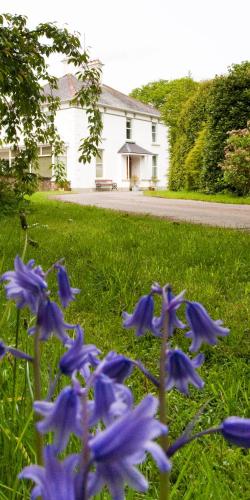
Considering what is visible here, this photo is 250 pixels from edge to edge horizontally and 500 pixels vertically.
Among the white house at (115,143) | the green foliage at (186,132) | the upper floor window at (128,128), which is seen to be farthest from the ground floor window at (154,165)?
the green foliage at (186,132)

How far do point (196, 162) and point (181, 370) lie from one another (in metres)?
21.0

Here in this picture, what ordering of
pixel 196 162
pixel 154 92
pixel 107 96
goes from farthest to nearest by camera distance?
pixel 154 92
pixel 107 96
pixel 196 162

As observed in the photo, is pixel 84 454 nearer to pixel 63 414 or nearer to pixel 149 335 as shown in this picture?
pixel 63 414

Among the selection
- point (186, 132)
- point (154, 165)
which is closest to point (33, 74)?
point (186, 132)

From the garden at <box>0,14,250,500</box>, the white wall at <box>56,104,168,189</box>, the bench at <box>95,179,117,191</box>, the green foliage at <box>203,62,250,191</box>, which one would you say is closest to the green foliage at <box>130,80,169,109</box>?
the white wall at <box>56,104,168,189</box>

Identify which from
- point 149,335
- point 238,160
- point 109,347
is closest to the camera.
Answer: point 109,347

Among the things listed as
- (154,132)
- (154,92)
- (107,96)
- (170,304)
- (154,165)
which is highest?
(154,92)

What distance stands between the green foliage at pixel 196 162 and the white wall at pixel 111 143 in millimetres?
15850

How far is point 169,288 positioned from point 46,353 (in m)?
2.17

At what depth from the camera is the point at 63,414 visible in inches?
21.4

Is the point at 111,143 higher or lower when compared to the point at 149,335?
higher

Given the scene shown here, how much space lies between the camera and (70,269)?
4930 millimetres

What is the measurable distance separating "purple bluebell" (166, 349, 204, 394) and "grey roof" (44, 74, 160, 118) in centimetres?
3842

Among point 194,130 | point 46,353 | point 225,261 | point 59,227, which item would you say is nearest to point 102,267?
point 225,261
